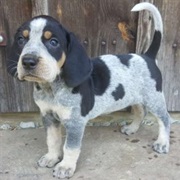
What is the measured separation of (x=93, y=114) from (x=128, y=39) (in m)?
0.83

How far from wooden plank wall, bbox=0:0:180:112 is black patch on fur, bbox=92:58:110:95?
0.52 m

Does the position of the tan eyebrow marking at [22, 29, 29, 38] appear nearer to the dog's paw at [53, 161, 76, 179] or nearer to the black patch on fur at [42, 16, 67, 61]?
the black patch on fur at [42, 16, 67, 61]

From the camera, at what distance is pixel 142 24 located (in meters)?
3.12

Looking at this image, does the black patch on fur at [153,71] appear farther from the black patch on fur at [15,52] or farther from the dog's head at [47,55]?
the black patch on fur at [15,52]

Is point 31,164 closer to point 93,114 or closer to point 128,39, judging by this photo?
point 93,114

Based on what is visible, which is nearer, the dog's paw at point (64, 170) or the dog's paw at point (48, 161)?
the dog's paw at point (64, 170)

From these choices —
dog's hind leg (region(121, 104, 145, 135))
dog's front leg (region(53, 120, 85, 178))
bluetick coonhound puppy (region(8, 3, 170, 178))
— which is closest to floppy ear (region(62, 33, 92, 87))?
bluetick coonhound puppy (region(8, 3, 170, 178))

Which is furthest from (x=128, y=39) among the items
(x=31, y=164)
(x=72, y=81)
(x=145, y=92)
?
(x=31, y=164)

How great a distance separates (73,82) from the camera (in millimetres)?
2371

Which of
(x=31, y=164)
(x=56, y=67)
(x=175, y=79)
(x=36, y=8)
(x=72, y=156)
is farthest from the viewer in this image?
(x=175, y=79)

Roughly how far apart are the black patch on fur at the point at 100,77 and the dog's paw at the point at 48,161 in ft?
1.98

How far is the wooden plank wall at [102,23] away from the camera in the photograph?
308 centimetres

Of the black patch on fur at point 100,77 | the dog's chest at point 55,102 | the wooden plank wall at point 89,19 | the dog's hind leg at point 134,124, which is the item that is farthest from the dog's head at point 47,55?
the dog's hind leg at point 134,124

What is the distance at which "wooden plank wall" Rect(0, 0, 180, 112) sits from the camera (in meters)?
3.08
